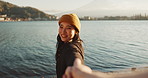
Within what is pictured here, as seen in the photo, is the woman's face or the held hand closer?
the held hand

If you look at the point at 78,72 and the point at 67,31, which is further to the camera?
the point at 67,31

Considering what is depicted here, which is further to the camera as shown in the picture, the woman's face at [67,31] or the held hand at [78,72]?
the woman's face at [67,31]

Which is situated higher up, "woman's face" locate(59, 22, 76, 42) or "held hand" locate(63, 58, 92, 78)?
"woman's face" locate(59, 22, 76, 42)

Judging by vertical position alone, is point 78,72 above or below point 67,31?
below

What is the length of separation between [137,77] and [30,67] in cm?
1603

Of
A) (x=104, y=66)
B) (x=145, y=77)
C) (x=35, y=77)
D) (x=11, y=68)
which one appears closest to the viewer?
(x=145, y=77)

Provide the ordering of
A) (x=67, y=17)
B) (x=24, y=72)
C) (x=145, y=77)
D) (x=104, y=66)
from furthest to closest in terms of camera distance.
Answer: (x=104, y=66)
(x=24, y=72)
(x=67, y=17)
(x=145, y=77)

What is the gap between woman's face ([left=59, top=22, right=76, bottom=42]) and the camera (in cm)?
238

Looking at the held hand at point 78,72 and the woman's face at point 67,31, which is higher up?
the woman's face at point 67,31

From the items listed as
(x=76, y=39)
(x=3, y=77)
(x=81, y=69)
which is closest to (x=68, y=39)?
(x=76, y=39)

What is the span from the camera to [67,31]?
7.82ft

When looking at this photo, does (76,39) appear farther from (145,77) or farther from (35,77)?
(35,77)

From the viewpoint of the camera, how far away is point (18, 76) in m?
13.1

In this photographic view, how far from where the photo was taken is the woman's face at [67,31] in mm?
2377
